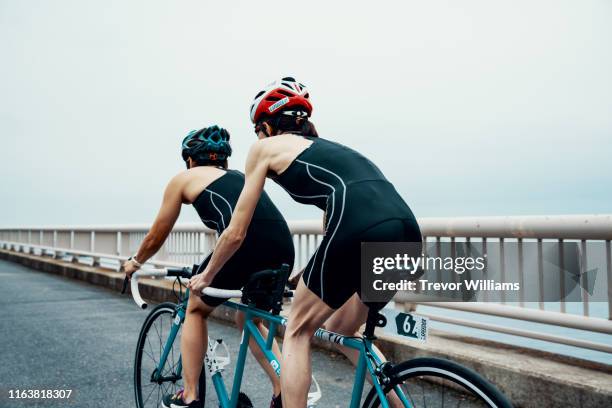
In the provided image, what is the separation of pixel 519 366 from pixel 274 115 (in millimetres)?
2818

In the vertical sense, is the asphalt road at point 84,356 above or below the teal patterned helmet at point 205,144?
below

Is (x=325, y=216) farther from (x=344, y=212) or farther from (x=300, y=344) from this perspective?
(x=300, y=344)

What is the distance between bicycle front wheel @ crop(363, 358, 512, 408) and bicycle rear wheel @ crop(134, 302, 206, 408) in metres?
1.68

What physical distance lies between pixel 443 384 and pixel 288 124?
4.45 feet

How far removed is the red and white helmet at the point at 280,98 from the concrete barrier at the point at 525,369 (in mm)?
2670

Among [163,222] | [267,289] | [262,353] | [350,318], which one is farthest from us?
[163,222]

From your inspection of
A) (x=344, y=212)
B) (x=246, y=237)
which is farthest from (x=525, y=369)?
(x=344, y=212)

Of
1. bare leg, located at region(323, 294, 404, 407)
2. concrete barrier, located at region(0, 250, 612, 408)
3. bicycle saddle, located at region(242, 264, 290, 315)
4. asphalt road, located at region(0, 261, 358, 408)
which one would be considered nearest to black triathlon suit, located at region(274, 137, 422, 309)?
bare leg, located at region(323, 294, 404, 407)

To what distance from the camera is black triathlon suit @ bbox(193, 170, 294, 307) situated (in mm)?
3072

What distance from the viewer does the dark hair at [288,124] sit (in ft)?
8.18

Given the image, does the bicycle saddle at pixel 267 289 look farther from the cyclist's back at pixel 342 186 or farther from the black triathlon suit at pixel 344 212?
the cyclist's back at pixel 342 186

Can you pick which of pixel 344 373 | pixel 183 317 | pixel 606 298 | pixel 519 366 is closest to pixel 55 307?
pixel 344 373

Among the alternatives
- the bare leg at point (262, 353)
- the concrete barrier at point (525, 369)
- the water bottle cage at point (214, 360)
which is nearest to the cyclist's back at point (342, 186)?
the bare leg at point (262, 353)

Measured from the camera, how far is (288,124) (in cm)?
250
